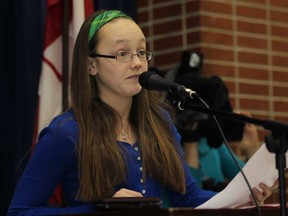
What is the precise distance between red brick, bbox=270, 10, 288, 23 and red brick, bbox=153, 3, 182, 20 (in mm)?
584

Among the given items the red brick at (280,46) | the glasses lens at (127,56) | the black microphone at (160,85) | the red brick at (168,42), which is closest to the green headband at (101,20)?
Answer: the glasses lens at (127,56)

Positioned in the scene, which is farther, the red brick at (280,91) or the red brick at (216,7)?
the red brick at (280,91)

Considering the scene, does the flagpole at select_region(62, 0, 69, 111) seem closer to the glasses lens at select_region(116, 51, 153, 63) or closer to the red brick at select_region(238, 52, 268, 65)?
the glasses lens at select_region(116, 51, 153, 63)

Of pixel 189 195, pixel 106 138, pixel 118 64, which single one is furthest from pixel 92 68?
pixel 189 195

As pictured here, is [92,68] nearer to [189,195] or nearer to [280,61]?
[189,195]

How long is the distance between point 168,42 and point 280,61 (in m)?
0.69

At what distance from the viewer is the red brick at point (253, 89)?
198 inches

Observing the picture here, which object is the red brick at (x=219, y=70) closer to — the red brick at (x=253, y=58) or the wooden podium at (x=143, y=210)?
the red brick at (x=253, y=58)

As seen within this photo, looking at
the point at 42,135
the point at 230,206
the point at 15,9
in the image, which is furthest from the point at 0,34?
the point at 230,206

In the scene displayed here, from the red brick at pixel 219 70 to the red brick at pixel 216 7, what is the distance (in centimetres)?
31

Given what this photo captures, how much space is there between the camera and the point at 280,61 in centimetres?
520

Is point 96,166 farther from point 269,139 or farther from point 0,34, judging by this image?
point 0,34

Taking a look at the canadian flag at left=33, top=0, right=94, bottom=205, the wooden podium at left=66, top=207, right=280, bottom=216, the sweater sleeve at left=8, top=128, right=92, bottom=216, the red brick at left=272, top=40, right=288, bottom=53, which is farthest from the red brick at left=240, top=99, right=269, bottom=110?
the wooden podium at left=66, top=207, right=280, bottom=216

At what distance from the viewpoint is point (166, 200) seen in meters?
3.93
